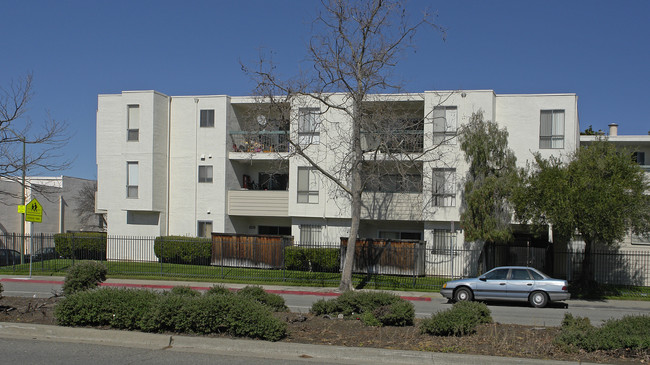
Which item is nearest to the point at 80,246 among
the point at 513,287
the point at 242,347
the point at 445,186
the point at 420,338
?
the point at 445,186

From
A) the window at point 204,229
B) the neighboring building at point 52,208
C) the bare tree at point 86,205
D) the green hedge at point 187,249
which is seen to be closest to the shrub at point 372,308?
the green hedge at point 187,249

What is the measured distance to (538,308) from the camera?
1920cm

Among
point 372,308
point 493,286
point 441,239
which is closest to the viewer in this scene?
point 372,308

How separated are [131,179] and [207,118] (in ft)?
17.2

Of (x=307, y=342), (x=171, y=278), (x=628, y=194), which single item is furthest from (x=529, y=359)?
(x=171, y=278)

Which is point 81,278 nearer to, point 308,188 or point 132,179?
point 308,188

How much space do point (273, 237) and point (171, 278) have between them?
5325 mm

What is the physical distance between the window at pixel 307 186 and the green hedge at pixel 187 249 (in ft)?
17.2

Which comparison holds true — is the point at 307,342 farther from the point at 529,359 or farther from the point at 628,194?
the point at 628,194

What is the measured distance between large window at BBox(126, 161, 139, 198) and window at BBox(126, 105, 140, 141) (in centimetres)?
139

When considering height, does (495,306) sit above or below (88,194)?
below

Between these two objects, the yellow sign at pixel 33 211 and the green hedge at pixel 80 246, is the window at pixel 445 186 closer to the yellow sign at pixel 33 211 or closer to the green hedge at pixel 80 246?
the green hedge at pixel 80 246

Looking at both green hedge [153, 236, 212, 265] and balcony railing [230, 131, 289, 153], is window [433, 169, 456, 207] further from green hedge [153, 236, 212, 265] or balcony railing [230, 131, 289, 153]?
green hedge [153, 236, 212, 265]

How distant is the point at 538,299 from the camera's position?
1931 centimetres
